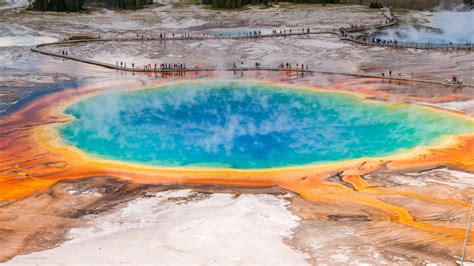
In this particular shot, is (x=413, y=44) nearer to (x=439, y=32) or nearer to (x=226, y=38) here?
(x=439, y=32)

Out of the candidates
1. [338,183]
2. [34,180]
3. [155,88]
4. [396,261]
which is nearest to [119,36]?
[155,88]

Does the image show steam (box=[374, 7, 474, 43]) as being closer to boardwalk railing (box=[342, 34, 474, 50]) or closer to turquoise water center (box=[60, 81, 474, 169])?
boardwalk railing (box=[342, 34, 474, 50])

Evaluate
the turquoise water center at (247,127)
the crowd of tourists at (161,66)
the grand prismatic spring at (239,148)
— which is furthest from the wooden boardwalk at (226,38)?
the turquoise water center at (247,127)

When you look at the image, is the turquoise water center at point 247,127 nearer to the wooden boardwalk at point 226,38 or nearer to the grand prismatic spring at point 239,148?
the grand prismatic spring at point 239,148

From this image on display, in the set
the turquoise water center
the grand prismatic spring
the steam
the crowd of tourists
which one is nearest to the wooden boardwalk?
the crowd of tourists

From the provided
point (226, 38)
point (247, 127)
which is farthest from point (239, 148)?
point (226, 38)

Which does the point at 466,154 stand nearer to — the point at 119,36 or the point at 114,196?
the point at 114,196
